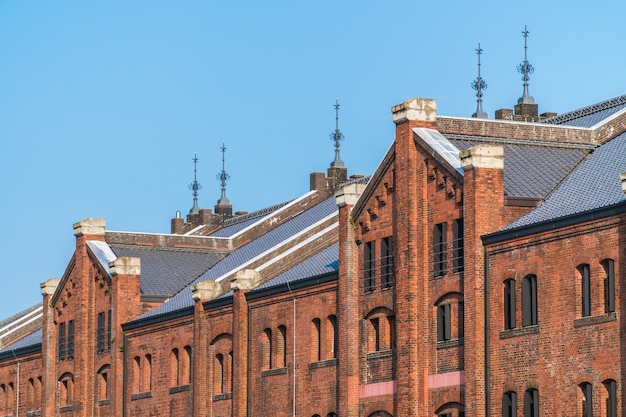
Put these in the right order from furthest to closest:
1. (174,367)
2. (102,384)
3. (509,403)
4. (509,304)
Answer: (102,384), (174,367), (509,304), (509,403)

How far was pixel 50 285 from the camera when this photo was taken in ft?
286

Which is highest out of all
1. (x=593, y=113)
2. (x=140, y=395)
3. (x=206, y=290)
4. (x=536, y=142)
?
(x=593, y=113)

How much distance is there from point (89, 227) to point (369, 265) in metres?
26.3

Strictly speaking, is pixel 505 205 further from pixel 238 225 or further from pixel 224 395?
pixel 238 225

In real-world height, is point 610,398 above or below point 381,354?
below

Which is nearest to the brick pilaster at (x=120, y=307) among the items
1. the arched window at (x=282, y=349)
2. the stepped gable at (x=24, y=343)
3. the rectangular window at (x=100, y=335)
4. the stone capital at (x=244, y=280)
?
the rectangular window at (x=100, y=335)

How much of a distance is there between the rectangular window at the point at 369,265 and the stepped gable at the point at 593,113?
37.7ft

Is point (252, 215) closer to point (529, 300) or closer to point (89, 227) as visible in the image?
point (89, 227)

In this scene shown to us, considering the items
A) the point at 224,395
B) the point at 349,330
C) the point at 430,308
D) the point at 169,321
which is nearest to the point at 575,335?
the point at 430,308

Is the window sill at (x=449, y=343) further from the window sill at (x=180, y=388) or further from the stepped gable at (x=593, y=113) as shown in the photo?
the window sill at (x=180, y=388)

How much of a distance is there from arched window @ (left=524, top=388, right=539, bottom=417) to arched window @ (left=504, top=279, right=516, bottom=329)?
2347 millimetres

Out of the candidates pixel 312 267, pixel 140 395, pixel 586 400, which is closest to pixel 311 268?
pixel 312 267

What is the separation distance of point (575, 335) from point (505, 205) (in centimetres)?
676

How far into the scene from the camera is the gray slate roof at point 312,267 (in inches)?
2657
